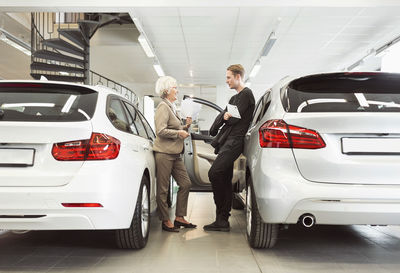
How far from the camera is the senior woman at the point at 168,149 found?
360 centimetres

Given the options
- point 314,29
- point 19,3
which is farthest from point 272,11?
point 19,3

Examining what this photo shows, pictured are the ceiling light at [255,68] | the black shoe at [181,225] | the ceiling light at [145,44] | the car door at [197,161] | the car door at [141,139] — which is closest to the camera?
the car door at [141,139]

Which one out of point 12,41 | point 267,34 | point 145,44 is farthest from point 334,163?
point 12,41

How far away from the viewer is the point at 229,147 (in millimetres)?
3557

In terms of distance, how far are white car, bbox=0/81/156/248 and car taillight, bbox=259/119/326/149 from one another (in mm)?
1006

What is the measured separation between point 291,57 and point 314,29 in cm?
277


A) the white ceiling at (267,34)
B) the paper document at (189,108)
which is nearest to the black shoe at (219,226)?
the paper document at (189,108)

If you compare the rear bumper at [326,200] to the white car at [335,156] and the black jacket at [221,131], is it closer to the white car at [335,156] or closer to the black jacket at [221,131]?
the white car at [335,156]

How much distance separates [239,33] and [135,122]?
21.8ft

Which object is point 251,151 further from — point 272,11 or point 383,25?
point 383,25

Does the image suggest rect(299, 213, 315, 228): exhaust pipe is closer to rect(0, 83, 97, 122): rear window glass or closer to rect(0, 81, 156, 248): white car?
rect(0, 81, 156, 248): white car

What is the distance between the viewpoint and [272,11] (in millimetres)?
8016

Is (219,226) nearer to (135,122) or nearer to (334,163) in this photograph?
(135,122)

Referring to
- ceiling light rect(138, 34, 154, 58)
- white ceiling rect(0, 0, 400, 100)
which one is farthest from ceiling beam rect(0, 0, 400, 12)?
ceiling light rect(138, 34, 154, 58)
